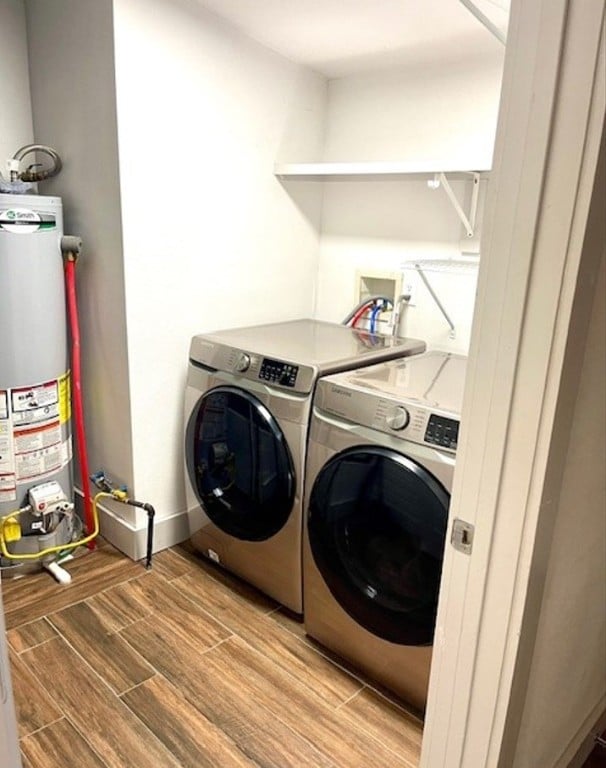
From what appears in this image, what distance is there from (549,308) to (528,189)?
15 cm

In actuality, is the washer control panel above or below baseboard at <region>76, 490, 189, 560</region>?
above

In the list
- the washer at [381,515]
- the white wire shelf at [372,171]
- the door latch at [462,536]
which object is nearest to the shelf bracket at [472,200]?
the white wire shelf at [372,171]

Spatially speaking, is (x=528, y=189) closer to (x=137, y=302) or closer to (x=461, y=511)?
(x=461, y=511)

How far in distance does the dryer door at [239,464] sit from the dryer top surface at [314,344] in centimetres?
18

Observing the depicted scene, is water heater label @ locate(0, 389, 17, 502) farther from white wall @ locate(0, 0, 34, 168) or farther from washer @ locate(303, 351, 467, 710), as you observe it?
washer @ locate(303, 351, 467, 710)

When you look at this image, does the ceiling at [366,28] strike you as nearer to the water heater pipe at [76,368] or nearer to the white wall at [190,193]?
the white wall at [190,193]

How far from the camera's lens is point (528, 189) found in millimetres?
698

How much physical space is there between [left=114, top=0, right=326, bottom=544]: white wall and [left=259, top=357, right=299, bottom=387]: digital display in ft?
1.53

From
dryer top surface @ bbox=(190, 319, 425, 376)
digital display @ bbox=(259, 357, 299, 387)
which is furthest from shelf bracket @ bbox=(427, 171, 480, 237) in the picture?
digital display @ bbox=(259, 357, 299, 387)

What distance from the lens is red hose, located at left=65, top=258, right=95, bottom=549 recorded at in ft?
6.63

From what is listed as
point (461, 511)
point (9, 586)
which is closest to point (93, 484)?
point (9, 586)

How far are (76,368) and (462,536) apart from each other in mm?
1683

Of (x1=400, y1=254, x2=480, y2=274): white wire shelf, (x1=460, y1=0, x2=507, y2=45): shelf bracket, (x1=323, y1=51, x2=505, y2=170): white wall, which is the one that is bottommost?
(x1=400, y1=254, x2=480, y2=274): white wire shelf

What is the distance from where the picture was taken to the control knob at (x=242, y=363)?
1871 millimetres
